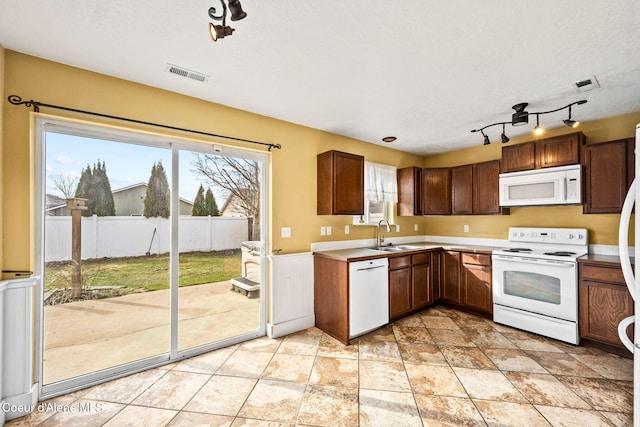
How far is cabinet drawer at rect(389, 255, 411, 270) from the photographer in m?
3.40

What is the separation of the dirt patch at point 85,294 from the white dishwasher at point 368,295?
2.19 meters

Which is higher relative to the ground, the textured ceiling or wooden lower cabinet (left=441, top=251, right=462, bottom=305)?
the textured ceiling

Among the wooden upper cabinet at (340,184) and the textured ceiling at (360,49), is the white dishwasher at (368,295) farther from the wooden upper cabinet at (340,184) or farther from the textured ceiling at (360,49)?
the textured ceiling at (360,49)

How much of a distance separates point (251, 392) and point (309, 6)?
8.72ft

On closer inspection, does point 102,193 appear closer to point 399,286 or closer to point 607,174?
point 399,286

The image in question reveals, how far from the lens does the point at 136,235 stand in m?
2.41

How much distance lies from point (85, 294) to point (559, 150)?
508cm

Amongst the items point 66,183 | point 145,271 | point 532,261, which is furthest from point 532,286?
point 66,183

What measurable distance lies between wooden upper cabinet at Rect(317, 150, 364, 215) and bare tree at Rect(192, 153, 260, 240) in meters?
0.81

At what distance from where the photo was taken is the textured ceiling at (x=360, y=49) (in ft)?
5.00

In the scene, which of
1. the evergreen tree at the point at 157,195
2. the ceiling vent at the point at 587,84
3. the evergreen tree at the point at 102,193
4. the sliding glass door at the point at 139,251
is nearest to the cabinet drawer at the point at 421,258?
the sliding glass door at the point at 139,251

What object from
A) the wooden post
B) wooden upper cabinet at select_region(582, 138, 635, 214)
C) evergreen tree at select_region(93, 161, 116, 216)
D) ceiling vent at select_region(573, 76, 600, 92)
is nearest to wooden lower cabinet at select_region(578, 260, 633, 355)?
wooden upper cabinet at select_region(582, 138, 635, 214)

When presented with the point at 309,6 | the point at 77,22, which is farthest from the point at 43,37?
the point at 309,6

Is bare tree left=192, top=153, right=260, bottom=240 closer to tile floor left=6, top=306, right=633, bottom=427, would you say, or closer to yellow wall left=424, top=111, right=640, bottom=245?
tile floor left=6, top=306, right=633, bottom=427
